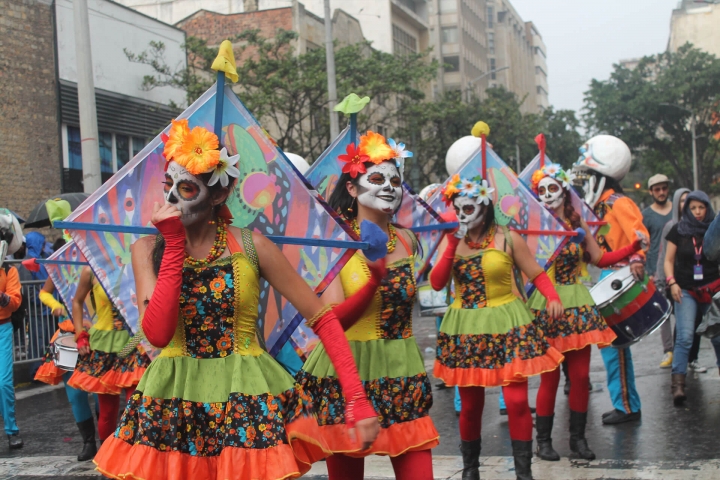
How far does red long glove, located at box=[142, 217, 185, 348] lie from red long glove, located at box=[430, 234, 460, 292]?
9.20ft

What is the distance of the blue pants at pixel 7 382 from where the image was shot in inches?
313

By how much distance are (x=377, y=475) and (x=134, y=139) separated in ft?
63.1

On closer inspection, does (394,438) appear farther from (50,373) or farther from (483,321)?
(50,373)

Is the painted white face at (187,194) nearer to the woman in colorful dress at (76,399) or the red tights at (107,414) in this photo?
the red tights at (107,414)

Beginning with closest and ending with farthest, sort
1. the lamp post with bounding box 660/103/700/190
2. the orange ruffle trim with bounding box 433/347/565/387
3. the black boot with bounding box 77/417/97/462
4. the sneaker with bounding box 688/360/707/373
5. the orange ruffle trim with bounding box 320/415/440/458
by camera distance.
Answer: the orange ruffle trim with bounding box 320/415/440/458, the orange ruffle trim with bounding box 433/347/565/387, the black boot with bounding box 77/417/97/462, the sneaker with bounding box 688/360/707/373, the lamp post with bounding box 660/103/700/190

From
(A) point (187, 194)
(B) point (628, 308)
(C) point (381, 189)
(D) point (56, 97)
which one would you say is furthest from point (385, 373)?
(D) point (56, 97)

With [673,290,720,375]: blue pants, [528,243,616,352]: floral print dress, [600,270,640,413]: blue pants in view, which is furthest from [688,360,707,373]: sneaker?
[528,243,616,352]: floral print dress

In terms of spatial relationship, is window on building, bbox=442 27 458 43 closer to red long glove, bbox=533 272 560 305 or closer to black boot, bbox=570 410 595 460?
black boot, bbox=570 410 595 460

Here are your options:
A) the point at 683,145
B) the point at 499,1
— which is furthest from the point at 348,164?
the point at 499,1

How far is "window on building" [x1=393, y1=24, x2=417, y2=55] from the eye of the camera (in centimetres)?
5559

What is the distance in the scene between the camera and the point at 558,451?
22.5 ft

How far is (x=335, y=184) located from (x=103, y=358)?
2587mm

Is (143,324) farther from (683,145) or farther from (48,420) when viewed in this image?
(683,145)

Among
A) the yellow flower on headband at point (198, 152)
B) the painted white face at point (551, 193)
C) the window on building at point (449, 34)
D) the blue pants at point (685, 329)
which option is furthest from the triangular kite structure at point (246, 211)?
the window on building at point (449, 34)
